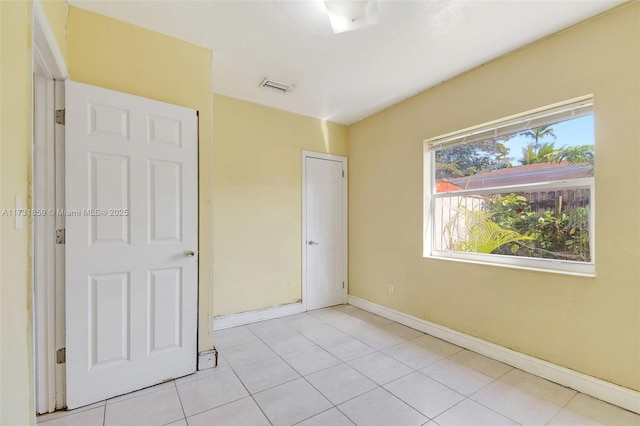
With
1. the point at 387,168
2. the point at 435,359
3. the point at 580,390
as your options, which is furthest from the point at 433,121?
the point at 580,390

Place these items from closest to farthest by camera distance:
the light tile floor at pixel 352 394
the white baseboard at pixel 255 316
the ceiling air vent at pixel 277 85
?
the light tile floor at pixel 352 394 < the ceiling air vent at pixel 277 85 < the white baseboard at pixel 255 316

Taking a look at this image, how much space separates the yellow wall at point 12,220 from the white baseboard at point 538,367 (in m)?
2.94

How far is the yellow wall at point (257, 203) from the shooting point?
3166mm

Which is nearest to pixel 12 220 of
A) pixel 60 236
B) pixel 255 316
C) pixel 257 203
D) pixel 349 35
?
pixel 60 236

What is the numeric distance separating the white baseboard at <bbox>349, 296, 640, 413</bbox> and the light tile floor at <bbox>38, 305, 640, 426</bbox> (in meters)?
0.06

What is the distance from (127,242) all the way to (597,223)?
3210 mm

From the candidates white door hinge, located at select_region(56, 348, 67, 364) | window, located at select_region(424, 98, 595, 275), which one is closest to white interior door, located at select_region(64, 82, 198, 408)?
white door hinge, located at select_region(56, 348, 67, 364)

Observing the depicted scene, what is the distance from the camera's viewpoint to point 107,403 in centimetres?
185

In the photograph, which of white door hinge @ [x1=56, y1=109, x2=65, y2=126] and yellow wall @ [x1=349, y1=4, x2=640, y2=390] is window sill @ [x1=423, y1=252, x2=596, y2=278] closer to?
yellow wall @ [x1=349, y1=4, x2=640, y2=390]

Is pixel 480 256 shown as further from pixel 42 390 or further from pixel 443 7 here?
pixel 42 390

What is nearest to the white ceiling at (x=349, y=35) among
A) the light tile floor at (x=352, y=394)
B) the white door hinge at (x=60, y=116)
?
the white door hinge at (x=60, y=116)

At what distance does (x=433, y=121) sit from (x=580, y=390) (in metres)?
2.47

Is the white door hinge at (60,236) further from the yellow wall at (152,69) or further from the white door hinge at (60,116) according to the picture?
the yellow wall at (152,69)

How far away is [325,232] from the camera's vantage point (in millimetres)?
3938
